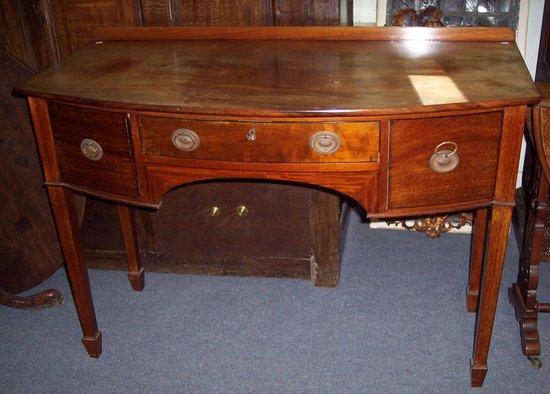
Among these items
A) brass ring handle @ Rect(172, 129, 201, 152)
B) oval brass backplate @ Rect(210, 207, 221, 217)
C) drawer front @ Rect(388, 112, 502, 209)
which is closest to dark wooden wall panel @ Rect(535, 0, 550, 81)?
drawer front @ Rect(388, 112, 502, 209)

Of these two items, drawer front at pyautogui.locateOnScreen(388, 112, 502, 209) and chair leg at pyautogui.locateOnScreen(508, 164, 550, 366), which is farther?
chair leg at pyautogui.locateOnScreen(508, 164, 550, 366)

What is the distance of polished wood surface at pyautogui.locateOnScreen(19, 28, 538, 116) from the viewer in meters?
1.54

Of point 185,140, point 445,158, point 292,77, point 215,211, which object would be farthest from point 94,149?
point 445,158

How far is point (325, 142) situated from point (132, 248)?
1.24 metres

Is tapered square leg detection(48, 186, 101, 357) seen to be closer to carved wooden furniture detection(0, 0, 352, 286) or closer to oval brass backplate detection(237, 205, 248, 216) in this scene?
carved wooden furniture detection(0, 0, 352, 286)

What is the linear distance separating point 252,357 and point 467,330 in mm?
755

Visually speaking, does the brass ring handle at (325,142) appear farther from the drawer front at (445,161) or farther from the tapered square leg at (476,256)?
the tapered square leg at (476,256)

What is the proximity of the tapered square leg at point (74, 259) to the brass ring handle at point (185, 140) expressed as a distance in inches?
18.4

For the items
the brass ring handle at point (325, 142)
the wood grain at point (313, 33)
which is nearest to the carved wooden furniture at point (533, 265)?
the wood grain at point (313, 33)

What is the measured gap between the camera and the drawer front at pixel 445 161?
5.11 feet

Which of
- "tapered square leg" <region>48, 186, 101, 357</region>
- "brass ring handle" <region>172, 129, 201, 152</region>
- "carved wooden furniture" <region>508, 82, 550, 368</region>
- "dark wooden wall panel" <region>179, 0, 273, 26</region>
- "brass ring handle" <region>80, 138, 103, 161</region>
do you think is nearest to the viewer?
"brass ring handle" <region>172, 129, 201, 152</region>

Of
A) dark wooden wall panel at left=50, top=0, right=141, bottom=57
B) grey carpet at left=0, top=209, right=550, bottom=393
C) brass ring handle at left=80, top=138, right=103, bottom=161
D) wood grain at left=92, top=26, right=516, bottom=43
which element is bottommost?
grey carpet at left=0, top=209, right=550, bottom=393

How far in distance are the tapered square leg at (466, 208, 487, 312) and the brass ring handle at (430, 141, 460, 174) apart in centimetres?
66

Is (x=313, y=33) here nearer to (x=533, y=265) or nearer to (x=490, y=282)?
(x=490, y=282)
